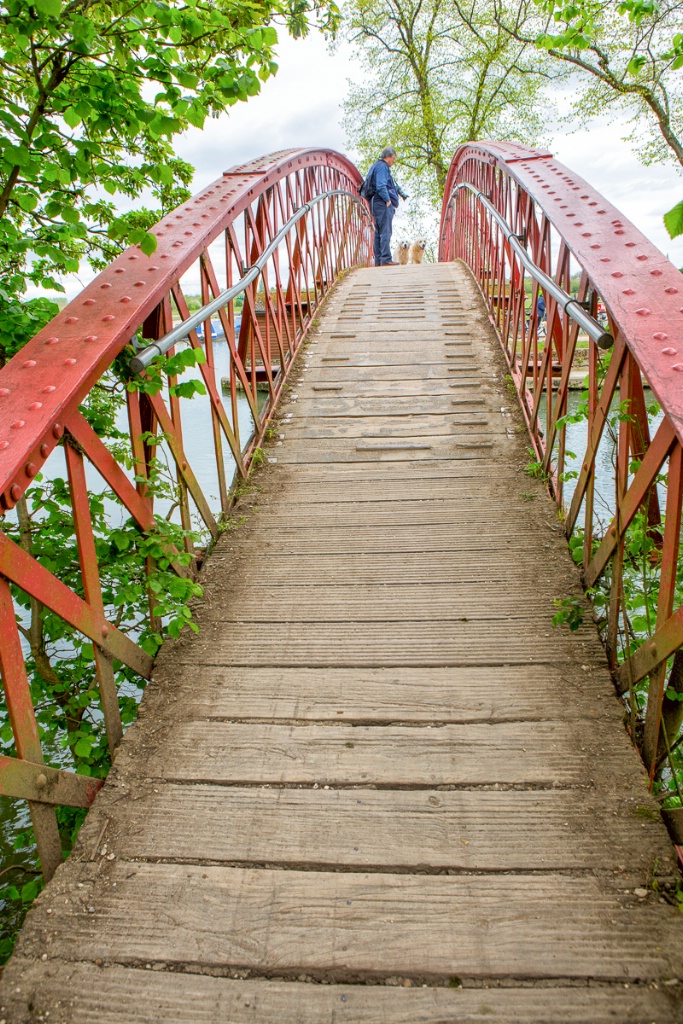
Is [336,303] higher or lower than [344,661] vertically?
higher

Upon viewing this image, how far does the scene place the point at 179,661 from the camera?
255 centimetres

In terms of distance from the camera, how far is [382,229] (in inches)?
458

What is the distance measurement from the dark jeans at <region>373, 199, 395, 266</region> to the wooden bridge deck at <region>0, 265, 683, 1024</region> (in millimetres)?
9212

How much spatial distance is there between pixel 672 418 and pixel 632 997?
1.28 metres

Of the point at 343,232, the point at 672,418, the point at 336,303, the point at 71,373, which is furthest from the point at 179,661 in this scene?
the point at 343,232

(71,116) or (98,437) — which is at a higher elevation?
(71,116)

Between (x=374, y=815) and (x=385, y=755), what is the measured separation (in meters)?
0.21

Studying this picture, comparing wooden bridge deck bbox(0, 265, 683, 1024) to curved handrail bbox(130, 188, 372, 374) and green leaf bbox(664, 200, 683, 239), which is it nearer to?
curved handrail bbox(130, 188, 372, 374)

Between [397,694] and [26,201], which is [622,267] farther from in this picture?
[26,201]

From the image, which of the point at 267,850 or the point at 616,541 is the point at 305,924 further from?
the point at 616,541

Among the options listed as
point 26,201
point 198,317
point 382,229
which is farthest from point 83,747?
point 382,229

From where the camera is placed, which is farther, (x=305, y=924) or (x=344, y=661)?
(x=344, y=661)

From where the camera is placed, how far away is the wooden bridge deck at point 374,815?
1.53m

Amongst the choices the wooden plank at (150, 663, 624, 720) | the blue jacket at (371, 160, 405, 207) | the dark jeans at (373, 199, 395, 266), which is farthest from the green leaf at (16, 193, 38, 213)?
the dark jeans at (373, 199, 395, 266)
